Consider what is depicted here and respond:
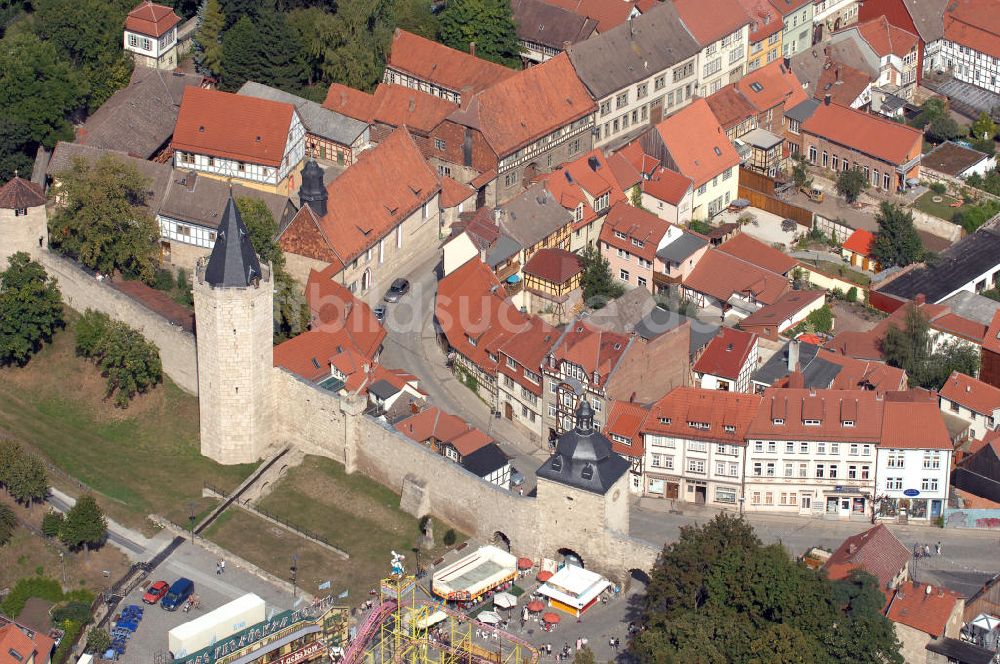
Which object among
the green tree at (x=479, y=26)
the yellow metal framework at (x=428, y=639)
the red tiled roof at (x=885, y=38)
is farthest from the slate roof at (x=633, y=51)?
the yellow metal framework at (x=428, y=639)

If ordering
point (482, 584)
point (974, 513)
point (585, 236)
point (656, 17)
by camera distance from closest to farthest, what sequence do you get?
point (482, 584), point (974, 513), point (585, 236), point (656, 17)

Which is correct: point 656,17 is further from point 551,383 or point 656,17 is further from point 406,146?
point 551,383

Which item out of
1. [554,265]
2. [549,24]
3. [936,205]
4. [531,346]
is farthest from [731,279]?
[549,24]

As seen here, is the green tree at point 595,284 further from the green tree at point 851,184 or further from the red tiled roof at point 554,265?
the green tree at point 851,184

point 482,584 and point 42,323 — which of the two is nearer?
point 482,584

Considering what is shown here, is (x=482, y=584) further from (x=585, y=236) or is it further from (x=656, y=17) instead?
(x=656, y=17)

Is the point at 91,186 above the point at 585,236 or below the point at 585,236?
above

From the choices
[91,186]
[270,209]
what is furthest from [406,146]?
[91,186]

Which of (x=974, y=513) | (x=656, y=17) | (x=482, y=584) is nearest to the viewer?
(x=482, y=584)
